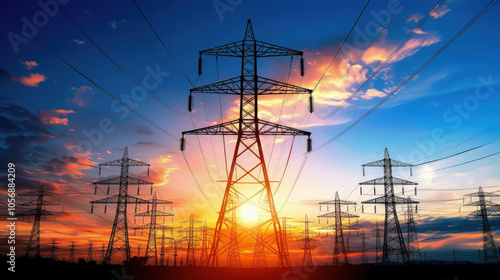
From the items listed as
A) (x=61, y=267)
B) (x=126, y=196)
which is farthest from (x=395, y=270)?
(x=126, y=196)

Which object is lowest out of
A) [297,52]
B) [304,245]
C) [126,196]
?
[304,245]

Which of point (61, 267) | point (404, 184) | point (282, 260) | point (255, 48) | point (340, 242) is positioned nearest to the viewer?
point (61, 267)

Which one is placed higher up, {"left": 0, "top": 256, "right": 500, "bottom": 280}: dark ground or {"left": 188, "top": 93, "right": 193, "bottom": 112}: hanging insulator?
{"left": 188, "top": 93, "right": 193, "bottom": 112}: hanging insulator

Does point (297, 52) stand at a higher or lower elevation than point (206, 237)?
higher

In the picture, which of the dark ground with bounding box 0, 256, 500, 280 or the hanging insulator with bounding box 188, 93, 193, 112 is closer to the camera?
the dark ground with bounding box 0, 256, 500, 280

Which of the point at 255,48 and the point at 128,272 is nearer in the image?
the point at 128,272

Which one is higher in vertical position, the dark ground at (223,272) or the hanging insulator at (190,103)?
the hanging insulator at (190,103)

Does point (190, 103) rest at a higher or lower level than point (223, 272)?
higher

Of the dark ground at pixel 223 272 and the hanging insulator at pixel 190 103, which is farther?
the hanging insulator at pixel 190 103

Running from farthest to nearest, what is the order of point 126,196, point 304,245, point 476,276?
point 304,245, point 126,196, point 476,276

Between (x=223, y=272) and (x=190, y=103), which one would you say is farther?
(x=190, y=103)

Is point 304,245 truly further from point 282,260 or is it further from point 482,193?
point 282,260
